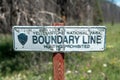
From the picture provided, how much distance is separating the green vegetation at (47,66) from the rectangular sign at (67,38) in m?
2.36

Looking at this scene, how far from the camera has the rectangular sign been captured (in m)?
5.48

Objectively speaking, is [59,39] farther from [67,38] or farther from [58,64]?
[58,64]

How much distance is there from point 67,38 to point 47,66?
3.68 meters

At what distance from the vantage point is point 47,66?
914cm

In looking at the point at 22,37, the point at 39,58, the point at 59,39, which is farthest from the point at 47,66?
the point at 59,39

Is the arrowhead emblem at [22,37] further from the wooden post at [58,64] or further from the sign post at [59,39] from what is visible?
the wooden post at [58,64]

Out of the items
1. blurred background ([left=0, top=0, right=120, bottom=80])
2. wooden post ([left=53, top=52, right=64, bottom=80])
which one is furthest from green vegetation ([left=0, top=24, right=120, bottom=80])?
wooden post ([left=53, top=52, right=64, bottom=80])

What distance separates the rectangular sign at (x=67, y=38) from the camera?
548 centimetres

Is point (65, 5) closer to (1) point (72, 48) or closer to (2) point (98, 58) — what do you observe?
(2) point (98, 58)

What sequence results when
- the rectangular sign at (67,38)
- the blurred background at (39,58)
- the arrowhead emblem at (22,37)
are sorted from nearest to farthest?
1. the rectangular sign at (67,38)
2. the arrowhead emblem at (22,37)
3. the blurred background at (39,58)

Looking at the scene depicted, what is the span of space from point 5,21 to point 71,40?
13.2ft

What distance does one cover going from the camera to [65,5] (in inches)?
423

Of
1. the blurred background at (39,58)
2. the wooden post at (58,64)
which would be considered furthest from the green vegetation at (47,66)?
the wooden post at (58,64)

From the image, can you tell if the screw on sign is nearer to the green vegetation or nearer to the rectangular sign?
the rectangular sign
